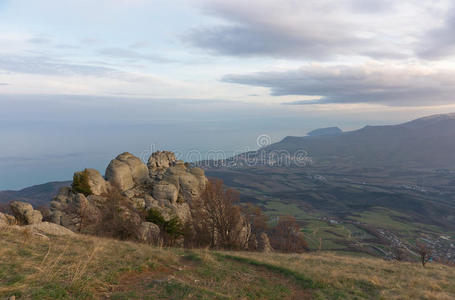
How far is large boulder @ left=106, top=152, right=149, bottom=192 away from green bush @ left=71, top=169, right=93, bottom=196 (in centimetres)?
603

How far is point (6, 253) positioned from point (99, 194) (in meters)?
32.5

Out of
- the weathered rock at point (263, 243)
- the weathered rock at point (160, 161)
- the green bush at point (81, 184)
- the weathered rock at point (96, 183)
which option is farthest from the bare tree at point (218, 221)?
the weathered rock at point (160, 161)

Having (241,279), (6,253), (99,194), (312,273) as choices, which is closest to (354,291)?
(312,273)

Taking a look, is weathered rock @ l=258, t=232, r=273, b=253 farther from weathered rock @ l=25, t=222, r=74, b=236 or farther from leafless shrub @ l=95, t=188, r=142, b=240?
weathered rock @ l=25, t=222, r=74, b=236

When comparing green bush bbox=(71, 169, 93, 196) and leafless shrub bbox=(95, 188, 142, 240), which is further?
green bush bbox=(71, 169, 93, 196)

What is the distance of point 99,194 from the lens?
42969 millimetres

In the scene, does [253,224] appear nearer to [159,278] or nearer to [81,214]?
[81,214]

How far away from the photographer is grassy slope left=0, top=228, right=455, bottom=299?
9.66 meters

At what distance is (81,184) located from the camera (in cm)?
4109

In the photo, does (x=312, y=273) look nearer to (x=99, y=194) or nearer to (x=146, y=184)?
(x=99, y=194)

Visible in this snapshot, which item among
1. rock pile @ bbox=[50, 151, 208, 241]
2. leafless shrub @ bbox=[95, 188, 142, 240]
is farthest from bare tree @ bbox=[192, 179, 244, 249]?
leafless shrub @ bbox=[95, 188, 142, 240]

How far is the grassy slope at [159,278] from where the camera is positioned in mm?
9664

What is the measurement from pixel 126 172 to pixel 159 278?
42.6 meters

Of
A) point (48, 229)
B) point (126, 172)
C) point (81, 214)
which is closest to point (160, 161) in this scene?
point (126, 172)
